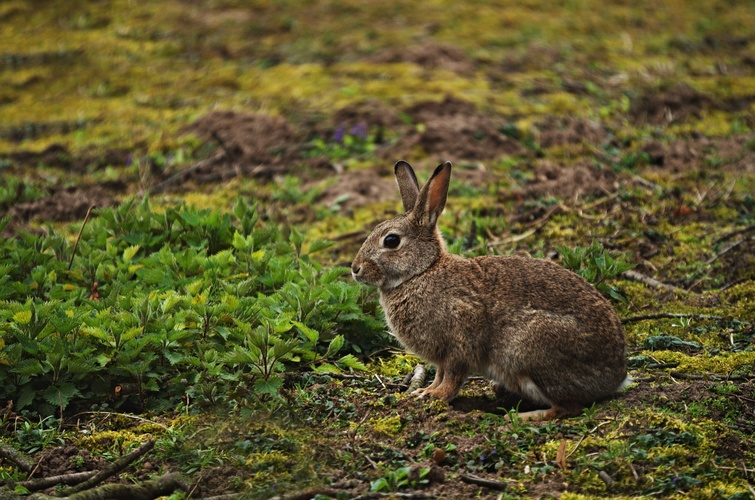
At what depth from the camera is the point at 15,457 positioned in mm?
4930

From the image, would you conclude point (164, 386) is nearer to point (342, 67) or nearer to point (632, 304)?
point (632, 304)

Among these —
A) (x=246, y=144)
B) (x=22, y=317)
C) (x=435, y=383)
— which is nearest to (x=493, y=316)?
(x=435, y=383)

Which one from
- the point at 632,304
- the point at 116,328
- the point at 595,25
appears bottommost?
the point at 632,304

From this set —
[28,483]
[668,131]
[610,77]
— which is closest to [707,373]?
[28,483]

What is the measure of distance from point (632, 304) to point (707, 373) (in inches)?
57.1

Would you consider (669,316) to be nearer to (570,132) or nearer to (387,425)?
(387,425)

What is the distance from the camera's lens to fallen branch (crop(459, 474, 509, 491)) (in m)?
4.62

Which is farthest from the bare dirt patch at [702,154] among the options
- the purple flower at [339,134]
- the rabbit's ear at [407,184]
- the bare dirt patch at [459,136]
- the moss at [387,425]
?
the moss at [387,425]

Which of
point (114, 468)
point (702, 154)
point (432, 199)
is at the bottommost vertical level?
point (114, 468)

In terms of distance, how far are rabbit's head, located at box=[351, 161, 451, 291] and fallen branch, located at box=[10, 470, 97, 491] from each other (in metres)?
2.40

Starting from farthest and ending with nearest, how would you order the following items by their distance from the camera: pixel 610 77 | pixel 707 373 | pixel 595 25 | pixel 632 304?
pixel 595 25 < pixel 610 77 < pixel 632 304 < pixel 707 373

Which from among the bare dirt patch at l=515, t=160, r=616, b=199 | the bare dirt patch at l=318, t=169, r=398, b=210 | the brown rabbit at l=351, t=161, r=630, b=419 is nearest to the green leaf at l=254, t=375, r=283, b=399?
the brown rabbit at l=351, t=161, r=630, b=419

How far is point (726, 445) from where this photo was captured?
4.93 metres

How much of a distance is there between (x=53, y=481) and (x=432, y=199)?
3.22 m
